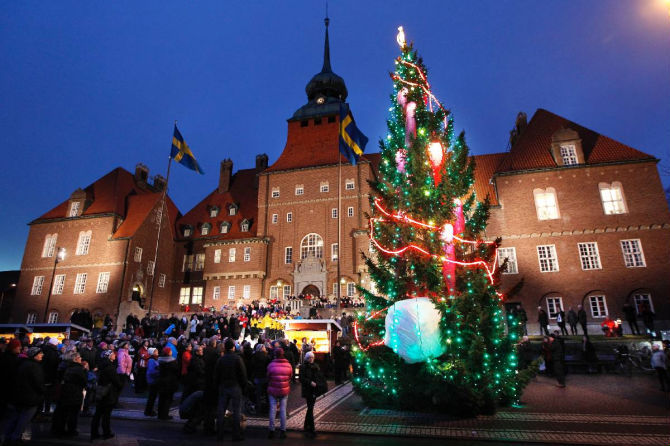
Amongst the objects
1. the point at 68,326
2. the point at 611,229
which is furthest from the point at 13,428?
the point at 611,229

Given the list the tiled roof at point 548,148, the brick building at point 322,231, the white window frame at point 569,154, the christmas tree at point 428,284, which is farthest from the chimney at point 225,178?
the christmas tree at point 428,284

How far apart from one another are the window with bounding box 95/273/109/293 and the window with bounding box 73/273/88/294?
6.00ft

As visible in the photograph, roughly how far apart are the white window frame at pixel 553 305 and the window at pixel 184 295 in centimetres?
3488

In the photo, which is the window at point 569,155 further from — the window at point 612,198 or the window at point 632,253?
the window at point 632,253

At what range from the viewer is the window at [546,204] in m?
30.9

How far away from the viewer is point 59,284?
138 feet

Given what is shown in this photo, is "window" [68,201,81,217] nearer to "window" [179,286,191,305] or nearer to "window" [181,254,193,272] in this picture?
"window" [181,254,193,272]

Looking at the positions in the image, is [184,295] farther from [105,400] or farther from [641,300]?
[641,300]

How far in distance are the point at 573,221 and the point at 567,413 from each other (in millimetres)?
23954

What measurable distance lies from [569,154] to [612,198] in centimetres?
453

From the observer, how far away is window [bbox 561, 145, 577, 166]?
1249 inches

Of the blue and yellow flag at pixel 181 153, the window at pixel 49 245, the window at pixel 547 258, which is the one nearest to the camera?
the blue and yellow flag at pixel 181 153

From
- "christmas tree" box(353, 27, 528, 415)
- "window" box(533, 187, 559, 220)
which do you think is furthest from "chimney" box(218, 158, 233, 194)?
"christmas tree" box(353, 27, 528, 415)

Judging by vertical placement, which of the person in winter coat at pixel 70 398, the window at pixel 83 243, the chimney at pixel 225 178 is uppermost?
the chimney at pixel 225 178
